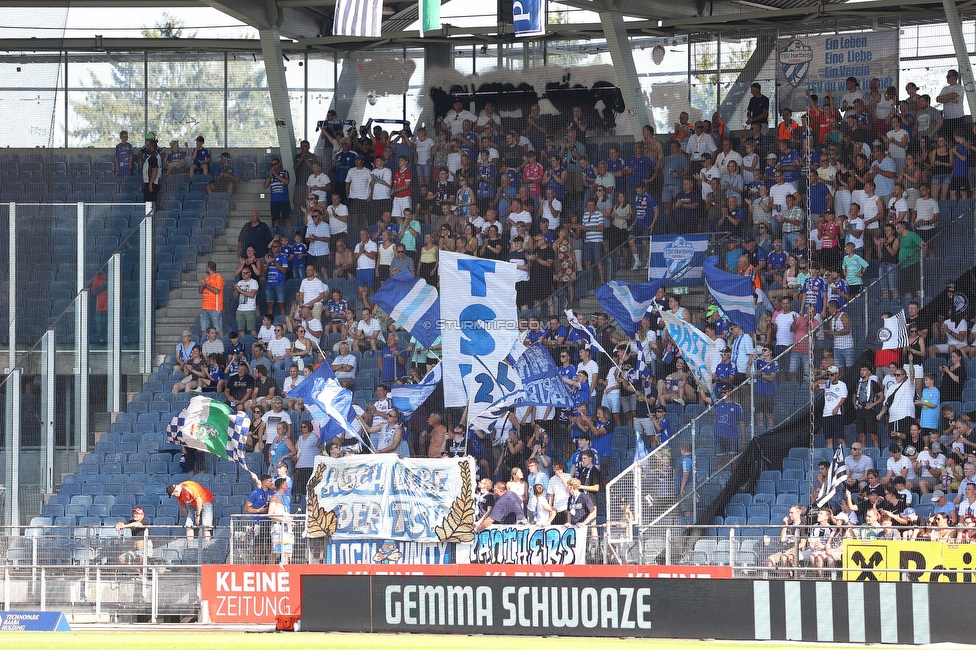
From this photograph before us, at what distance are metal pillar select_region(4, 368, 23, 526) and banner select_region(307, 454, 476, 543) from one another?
3.62 meters

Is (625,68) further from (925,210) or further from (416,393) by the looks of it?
(416,393)

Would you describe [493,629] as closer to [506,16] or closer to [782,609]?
[782,609]

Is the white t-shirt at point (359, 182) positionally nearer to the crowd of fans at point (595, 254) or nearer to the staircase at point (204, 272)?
the crowd of fans at point (595, 254)

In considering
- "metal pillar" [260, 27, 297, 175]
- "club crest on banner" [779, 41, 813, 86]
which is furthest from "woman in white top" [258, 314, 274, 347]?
"club crest on banner" [779, 41, 813, 86]

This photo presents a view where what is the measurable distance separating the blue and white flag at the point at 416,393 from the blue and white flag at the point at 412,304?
1.96 feet

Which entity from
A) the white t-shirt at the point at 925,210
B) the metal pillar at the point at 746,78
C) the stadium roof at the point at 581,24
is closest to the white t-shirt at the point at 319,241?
the stadium roof at the point at 581,24

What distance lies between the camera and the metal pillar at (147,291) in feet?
63.4

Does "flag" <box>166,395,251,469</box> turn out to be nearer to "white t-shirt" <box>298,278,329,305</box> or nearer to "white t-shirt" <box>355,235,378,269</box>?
"white t-shirt" <box>298,278,329,305</box>

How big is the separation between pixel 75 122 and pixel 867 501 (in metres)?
14.3

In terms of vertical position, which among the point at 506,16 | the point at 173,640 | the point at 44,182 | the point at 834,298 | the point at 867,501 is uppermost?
the point at 506,16

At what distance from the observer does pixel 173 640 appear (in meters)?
14.5

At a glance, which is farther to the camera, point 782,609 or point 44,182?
point 44,182

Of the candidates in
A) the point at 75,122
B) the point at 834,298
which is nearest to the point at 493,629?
the point at 834,298

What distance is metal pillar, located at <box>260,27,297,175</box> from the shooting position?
21.8 meters
